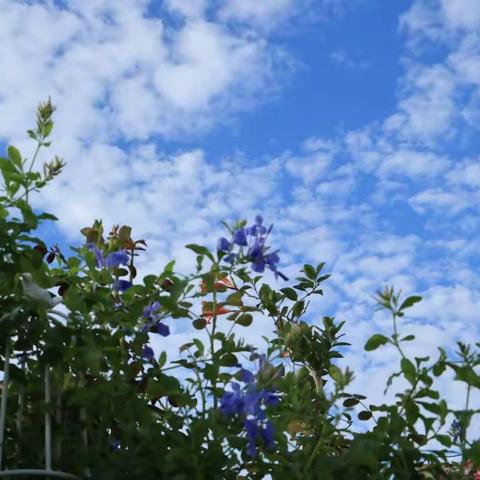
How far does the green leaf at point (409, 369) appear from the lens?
259cm

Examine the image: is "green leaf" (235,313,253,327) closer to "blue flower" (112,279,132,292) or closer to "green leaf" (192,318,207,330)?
"green leaf" (192,318,207,330)

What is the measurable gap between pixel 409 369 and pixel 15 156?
1392 mm

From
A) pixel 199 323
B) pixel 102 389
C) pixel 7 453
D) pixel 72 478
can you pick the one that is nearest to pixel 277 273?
pixel 199 323

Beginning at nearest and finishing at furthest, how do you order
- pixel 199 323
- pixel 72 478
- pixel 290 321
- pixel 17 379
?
pixel 72 478 → pixel 17 379 → pixel 199 323 → pixel 290 321

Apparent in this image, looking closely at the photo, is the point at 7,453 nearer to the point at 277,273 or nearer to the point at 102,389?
the point at 102,389

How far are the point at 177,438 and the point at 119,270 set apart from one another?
84 cm

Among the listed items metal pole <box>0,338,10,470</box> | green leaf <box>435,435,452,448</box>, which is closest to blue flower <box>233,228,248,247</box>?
metal pole <box>0,338,10,470</box>

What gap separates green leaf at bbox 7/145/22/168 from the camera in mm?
2719

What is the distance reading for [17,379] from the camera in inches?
100

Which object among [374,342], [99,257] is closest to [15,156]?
[99,257]

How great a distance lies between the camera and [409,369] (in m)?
2.59

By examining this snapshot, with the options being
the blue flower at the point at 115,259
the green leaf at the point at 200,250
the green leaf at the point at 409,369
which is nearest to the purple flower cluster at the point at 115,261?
the blue flower at the point at 115,259

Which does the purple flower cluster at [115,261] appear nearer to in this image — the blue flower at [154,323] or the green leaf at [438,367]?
the blue flower at [154,323]

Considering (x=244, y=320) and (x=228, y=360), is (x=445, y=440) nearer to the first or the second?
(x=228, y=360)
